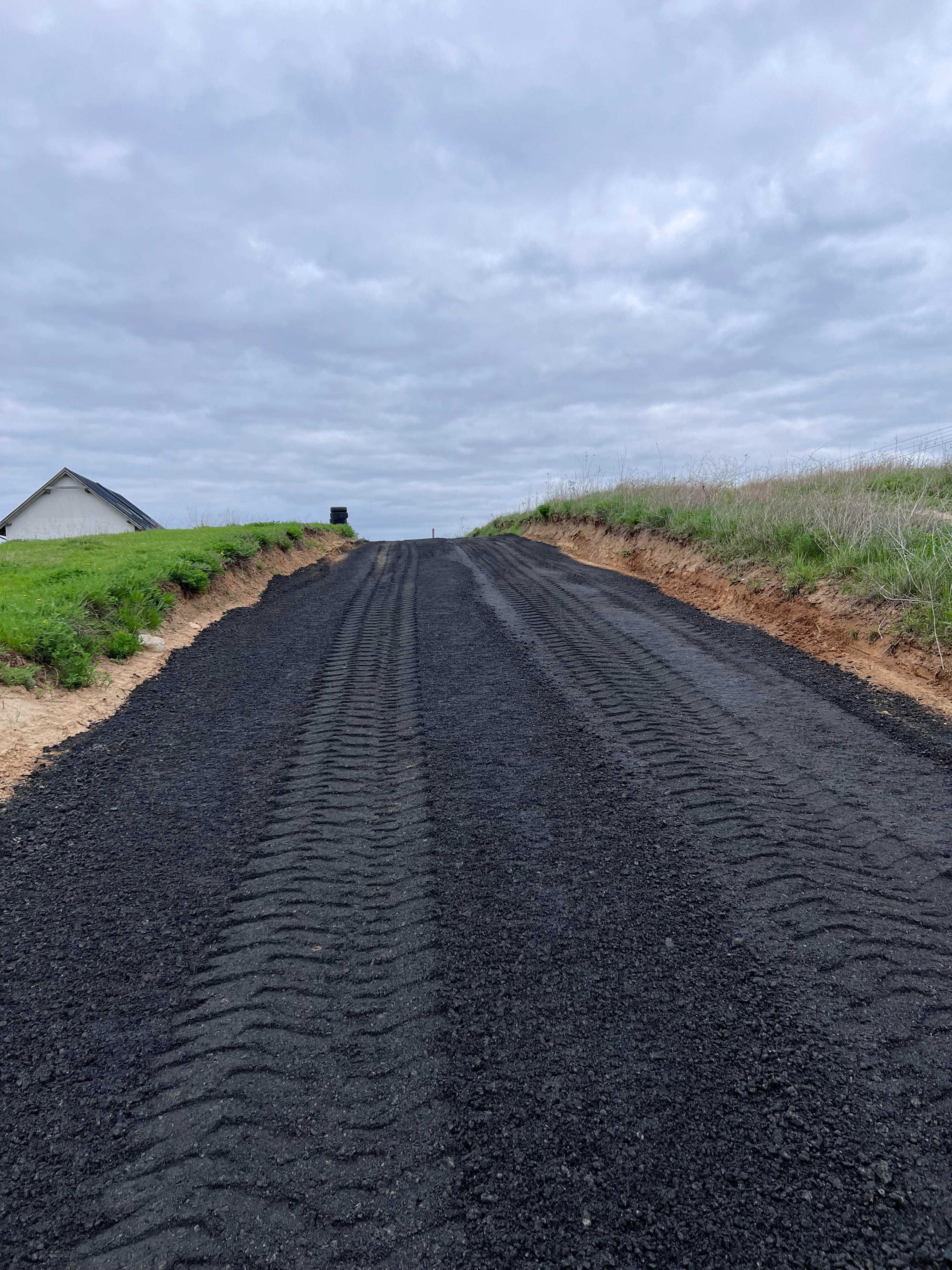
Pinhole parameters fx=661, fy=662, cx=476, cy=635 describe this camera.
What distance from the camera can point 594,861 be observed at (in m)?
3.12

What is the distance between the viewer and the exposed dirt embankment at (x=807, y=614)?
559 centimetres

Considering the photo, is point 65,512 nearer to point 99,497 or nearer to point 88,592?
point 99,497

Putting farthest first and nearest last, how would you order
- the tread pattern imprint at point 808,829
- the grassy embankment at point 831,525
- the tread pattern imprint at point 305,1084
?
the grassy embankment at point 831,525
the tread pattern imprint at point 808,829
the tread pattern imprint at point 305,1084

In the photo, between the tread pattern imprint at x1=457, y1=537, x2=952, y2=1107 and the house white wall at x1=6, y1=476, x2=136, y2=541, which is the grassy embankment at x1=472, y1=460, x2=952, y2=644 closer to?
the tread pattern imprint at x1=457, y1=537, x2=952, y2=1107

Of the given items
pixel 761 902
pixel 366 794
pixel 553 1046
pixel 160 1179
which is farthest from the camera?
pixel 366 794

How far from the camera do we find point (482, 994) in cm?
235

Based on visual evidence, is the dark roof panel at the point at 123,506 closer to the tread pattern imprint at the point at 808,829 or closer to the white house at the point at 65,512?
the white house at the point at 65,512

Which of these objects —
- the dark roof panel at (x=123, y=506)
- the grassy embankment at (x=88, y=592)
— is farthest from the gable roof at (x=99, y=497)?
the grassy embankment at (x=88, y=592)

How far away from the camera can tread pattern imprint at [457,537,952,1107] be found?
2.34 m

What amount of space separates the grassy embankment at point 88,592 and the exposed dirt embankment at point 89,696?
5.4 inches

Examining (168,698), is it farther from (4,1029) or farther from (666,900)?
(666,900)

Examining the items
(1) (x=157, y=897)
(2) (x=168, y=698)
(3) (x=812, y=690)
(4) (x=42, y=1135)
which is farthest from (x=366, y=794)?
(3) (x=812, y=690)

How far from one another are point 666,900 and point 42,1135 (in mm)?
2276

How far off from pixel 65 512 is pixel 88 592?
26789mm
